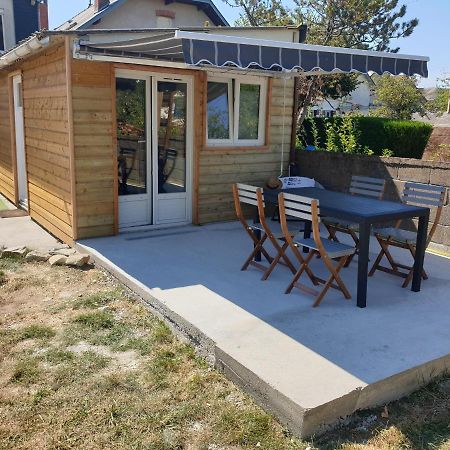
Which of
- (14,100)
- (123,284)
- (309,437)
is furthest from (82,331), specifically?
(14,100)

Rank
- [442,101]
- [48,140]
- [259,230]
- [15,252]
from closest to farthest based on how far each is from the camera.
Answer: [259,230] → [15,252] → [48,140] → [442,101]

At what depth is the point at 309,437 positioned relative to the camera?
2.85 meters

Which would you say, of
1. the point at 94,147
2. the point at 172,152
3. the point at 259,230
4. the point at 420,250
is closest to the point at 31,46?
the point at 94,147

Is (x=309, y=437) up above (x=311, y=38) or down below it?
below

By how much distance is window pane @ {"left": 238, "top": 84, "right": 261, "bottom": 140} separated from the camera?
769cm

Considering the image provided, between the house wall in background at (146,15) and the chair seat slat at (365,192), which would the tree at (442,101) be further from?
the chair seat slat at (365,192)

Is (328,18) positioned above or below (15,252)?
above

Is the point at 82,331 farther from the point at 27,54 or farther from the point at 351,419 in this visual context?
the point at 27,54

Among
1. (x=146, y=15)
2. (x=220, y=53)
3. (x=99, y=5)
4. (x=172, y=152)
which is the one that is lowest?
(x=172, y=152)

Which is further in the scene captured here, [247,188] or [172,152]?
[172,152]

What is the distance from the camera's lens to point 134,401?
3168mm

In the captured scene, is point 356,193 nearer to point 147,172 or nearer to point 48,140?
point 147,172

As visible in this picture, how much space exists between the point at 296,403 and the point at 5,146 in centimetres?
979

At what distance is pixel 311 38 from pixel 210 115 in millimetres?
9975
